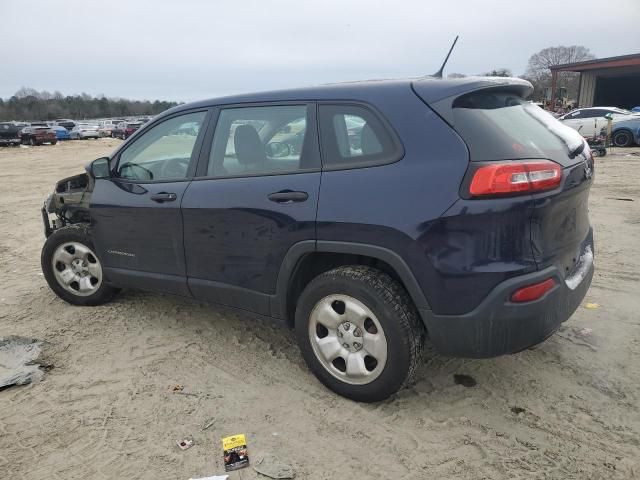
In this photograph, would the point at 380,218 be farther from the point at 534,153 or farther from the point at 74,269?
the point at 74,269

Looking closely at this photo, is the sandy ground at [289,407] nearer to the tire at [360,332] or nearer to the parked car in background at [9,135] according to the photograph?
the tire at [360,332]

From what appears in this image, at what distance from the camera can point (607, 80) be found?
3525 cm

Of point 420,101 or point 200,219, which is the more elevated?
point 420,101

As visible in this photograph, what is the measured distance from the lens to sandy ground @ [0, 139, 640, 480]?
2557 millimetres

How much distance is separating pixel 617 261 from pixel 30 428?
545cm

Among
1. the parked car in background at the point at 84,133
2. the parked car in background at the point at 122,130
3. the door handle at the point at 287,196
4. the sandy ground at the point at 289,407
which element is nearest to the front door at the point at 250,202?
the door handle at the point at 287,196

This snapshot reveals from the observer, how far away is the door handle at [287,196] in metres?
2.98

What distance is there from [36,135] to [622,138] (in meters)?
33.8

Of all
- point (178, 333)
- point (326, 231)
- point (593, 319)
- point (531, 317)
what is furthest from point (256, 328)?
point (593, 319)

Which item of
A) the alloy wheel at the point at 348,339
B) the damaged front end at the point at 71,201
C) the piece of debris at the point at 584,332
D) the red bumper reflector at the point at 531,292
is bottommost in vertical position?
the piece of debris at the point at 584,332

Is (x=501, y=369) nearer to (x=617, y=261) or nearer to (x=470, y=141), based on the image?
(x=470, y=141)

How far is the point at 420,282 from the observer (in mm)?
2635

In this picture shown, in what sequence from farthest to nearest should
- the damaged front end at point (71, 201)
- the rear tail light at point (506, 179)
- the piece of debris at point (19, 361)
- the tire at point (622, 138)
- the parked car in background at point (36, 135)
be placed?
the parked car in background at point (36, 135) → the tire at point (622, 138) → the damaged front end at point (71, 201) → the piece of debris at point (19, 361) → the rear tail light at point (506, 179)

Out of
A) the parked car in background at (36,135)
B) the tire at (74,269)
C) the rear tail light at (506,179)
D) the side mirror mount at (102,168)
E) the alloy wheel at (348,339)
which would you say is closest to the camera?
the rear tail light at (506,179)
